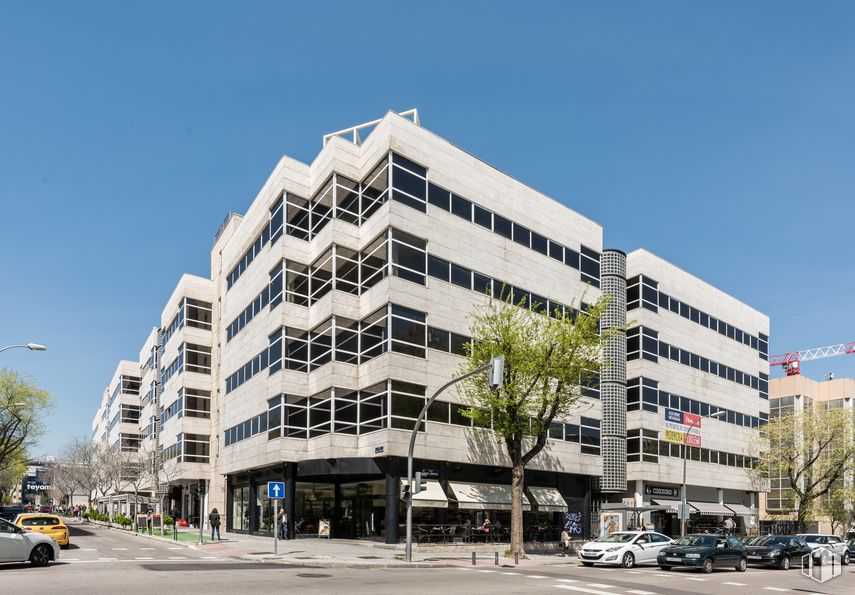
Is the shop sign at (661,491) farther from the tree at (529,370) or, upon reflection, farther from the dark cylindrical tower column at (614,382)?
the tree at (529,370)

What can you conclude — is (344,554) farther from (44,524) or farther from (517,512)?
(44,524)

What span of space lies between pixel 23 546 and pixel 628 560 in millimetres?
21982

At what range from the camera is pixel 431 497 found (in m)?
39.5

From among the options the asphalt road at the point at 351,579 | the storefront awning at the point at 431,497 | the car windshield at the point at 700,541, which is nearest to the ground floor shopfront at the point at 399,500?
the storefront awning at the point at 431,497

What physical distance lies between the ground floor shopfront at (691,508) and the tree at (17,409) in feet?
167

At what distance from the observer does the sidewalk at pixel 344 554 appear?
94.6ft

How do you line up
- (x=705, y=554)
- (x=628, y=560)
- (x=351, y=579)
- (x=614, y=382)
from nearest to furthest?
(x=351, y=579)
(x=705, y=554)
(x=628, y=560)
(x=614, y=382)

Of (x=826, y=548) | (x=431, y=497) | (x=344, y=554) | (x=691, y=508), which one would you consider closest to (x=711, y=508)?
(x=691, y=508)

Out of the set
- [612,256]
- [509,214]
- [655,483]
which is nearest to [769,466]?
[655,483]

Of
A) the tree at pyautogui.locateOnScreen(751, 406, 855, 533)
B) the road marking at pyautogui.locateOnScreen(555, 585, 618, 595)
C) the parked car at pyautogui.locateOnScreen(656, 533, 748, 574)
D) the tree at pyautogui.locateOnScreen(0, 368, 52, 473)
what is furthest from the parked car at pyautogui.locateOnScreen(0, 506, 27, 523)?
the tree at pyautogui.locateOnScreen(751, 406, 855, 533)

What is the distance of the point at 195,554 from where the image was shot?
3241 cm

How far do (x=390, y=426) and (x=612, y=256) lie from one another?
24.9 m

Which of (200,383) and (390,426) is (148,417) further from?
(390,426)

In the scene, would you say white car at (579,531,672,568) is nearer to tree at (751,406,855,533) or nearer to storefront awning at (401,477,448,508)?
storefront awning at (401,477,448,508)
